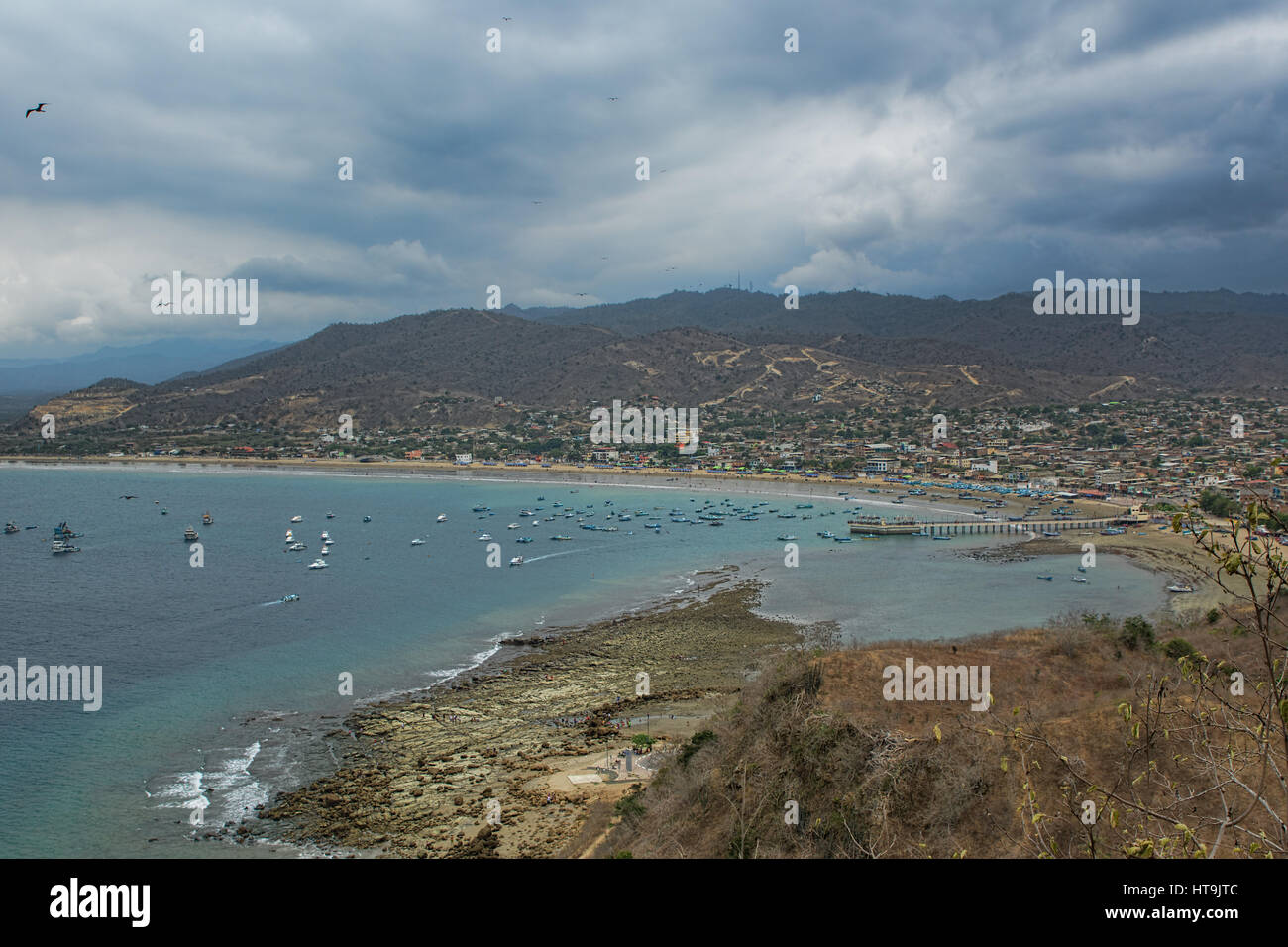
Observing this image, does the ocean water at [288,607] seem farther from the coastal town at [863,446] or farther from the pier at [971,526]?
the coastal town at [863,446]

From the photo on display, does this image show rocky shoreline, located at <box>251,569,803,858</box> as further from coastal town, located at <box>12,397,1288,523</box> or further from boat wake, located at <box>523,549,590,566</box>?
coastal town, located at <box>12,397,1288,523</box>

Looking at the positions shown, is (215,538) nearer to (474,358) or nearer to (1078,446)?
(1078,446)

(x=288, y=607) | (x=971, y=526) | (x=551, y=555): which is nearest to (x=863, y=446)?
(x=971, y=526)

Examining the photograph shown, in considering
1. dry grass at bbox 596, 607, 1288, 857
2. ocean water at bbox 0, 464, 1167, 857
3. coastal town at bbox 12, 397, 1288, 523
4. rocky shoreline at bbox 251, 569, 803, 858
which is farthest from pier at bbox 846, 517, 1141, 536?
dry grass at bbox 596, 607, 1288, 857

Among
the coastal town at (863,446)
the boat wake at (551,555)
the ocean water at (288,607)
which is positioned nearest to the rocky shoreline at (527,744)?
the ocean water at (288,607)

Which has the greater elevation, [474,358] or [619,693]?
[474,358]
